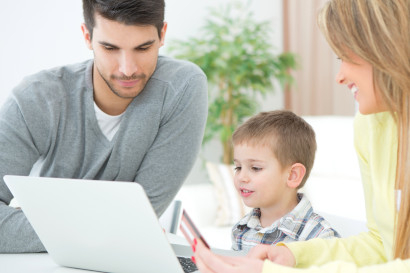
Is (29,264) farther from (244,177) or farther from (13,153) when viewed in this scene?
(244,177)

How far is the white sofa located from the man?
5.41 ft

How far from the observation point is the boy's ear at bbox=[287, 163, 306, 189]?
168 cm

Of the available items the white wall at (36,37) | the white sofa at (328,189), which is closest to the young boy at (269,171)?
the white sofa at (328,189)

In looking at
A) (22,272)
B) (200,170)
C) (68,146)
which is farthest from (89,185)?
(200,170)

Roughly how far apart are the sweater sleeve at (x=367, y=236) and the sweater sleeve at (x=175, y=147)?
634 mm

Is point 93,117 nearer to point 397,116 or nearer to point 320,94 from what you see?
point 397,116

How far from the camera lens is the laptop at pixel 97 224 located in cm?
107

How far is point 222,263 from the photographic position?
1.02 m

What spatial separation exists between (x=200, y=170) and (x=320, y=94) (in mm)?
1113

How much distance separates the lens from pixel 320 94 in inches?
189

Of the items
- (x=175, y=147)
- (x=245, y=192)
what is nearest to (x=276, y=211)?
(x=245, y=192)

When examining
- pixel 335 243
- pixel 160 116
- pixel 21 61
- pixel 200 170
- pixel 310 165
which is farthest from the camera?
pixel 200 170

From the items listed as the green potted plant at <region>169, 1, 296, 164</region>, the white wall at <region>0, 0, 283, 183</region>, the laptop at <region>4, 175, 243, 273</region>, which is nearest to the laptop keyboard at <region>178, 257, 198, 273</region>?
the laptop at <region>4, 175, 243, 273</region>

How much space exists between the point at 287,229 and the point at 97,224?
597 millimetres
